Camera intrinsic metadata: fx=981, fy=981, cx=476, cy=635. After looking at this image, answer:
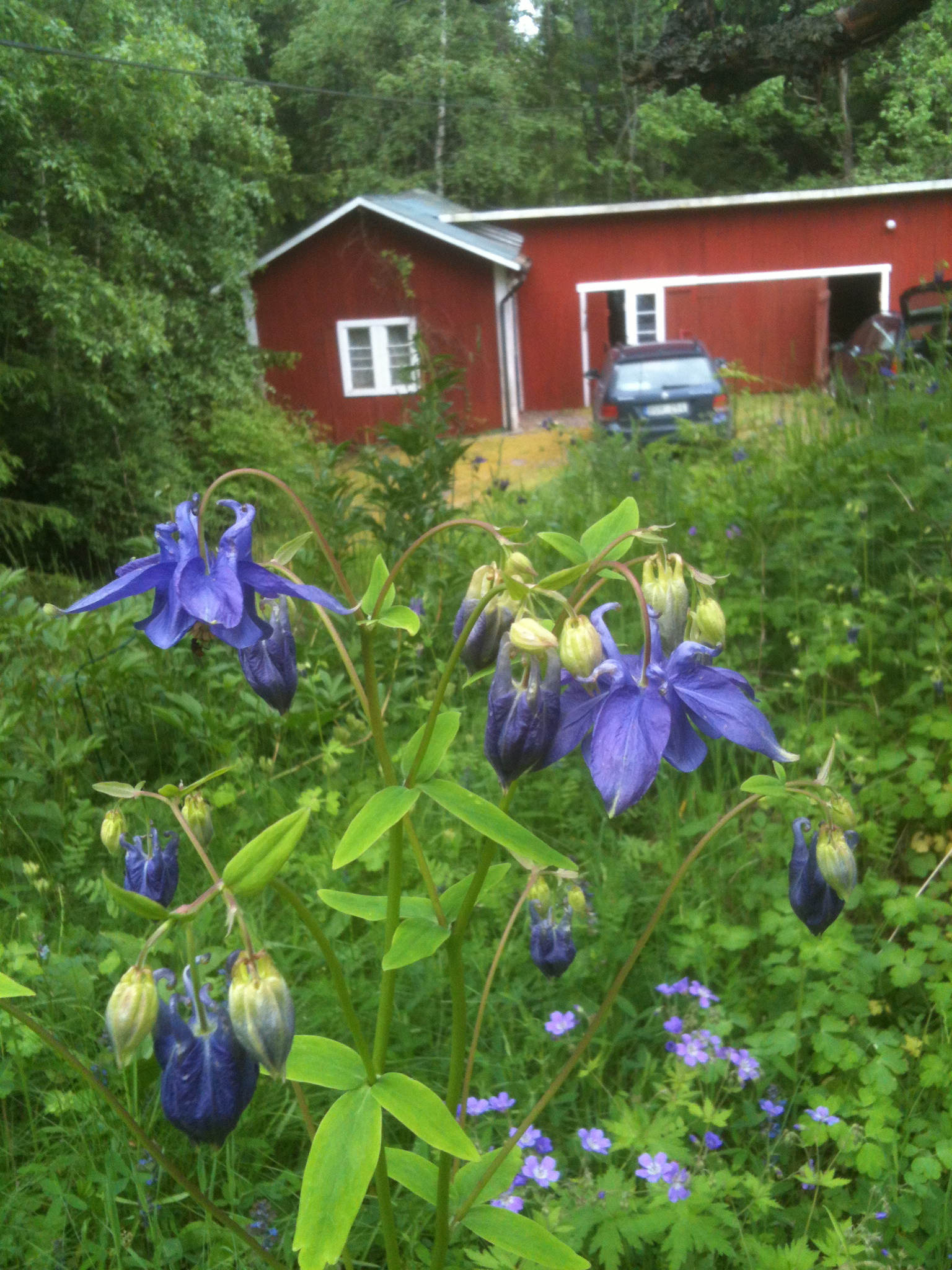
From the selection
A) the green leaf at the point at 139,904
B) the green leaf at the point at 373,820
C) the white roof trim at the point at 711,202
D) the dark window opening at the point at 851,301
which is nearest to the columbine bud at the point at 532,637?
the green leaf at the point at 373,820

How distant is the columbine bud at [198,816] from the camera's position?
1.13 m

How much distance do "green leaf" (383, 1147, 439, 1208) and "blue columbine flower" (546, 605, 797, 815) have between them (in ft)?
2.23

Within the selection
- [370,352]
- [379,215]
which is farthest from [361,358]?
[379,215]

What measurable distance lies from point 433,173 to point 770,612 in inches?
738

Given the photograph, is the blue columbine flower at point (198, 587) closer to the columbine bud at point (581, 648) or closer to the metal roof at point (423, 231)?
the columbine bud at point (581, 648)

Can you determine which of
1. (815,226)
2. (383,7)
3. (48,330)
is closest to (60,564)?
(48,330)

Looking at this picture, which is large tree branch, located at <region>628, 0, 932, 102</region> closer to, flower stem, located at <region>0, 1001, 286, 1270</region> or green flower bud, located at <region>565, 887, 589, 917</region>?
green flower bud, located at <region>565, 887, 589, 917</region>

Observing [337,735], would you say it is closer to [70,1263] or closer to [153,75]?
[70,1263]

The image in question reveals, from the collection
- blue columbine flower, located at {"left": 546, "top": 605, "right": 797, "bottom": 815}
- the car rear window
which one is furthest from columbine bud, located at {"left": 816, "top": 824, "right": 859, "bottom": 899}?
the car rear window

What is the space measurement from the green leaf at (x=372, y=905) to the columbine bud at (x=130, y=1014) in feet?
1.15

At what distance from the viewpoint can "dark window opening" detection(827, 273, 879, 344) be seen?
16.5 meters

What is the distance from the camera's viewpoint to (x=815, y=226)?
1595 cm

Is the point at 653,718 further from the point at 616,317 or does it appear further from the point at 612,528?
the point at 616,317

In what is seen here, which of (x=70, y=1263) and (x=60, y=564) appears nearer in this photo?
(x=70, y=1263)
